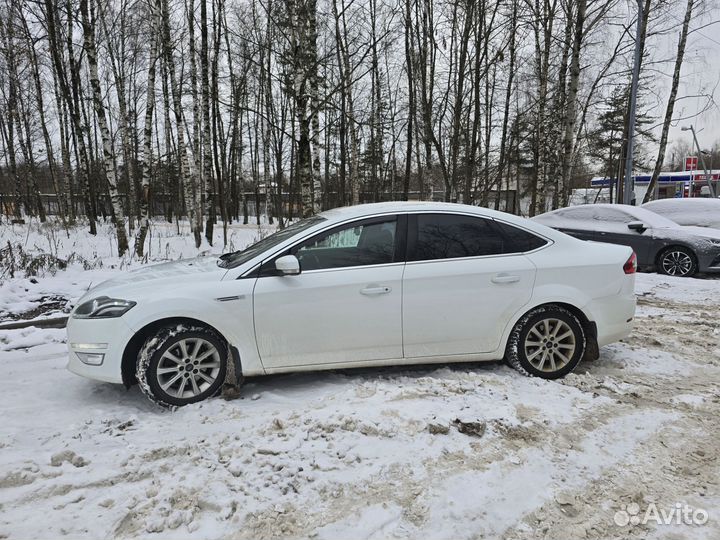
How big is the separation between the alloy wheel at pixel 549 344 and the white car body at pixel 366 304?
0.68ft

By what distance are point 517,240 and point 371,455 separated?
2345mm

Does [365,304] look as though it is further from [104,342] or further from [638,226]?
[638,226]

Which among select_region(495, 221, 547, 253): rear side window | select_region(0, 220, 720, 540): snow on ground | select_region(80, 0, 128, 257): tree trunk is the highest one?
select_region(80, 0, 128, 257): tree trunk

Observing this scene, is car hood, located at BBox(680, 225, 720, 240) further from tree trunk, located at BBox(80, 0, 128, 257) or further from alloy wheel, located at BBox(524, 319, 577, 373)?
tree trunk, located at BBox(80, 0, 128, 257)

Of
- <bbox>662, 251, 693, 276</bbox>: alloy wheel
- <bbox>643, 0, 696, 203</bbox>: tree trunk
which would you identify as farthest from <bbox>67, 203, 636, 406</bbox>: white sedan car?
<bbox>643, 0, 696, 203</bbox>: tree trunk

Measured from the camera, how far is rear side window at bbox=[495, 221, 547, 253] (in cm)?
405

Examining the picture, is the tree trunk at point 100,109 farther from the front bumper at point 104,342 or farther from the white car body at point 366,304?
the front bumper at point 104,342

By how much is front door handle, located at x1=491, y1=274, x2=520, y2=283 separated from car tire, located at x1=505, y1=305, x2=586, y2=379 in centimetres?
35

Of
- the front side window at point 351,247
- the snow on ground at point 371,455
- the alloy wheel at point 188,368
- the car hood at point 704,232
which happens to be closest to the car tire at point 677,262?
the car hood at point 704,232

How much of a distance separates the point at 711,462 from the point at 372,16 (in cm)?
1985

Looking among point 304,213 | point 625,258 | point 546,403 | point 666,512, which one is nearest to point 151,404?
point 546,403

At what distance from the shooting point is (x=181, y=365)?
3.53m

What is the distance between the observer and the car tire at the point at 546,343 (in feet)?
13.1

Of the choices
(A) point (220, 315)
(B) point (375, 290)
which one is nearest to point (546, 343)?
(B) point (375, 290)
